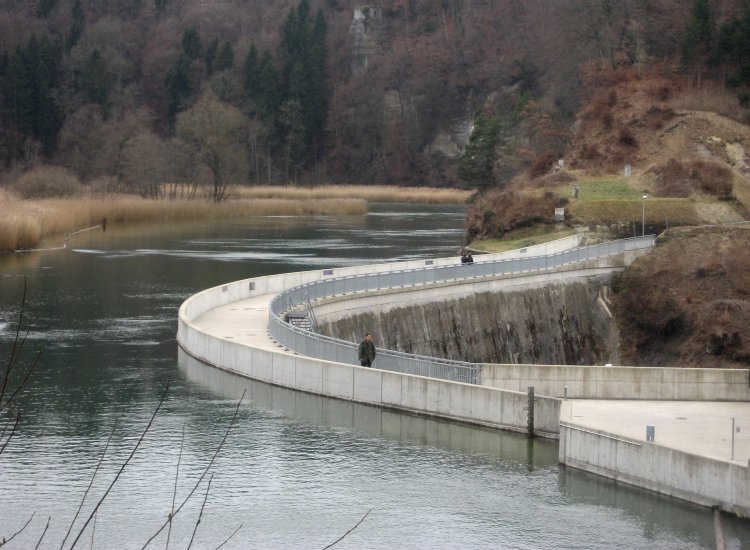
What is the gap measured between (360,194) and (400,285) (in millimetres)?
84577

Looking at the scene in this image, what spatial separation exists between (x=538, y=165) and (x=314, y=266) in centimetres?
2500

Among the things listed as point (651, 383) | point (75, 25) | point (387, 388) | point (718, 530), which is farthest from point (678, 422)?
point (75, 25)

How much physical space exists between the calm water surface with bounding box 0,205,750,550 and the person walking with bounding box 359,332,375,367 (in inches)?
54.0

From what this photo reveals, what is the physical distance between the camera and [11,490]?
22812 millimetres

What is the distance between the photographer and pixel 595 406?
28859mm

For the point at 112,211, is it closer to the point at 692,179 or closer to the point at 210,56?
the point at 692,179

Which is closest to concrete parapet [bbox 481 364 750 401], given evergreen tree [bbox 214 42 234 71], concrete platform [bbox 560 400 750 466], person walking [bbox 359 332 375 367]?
concrete platform [bbox 560 400 750 466]

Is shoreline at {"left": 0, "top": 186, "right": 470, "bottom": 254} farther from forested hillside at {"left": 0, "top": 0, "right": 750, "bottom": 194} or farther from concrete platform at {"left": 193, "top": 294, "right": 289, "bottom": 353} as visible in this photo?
concrete platform at {"left": 193, "top": 294, "right": 289, "bottom": 353}

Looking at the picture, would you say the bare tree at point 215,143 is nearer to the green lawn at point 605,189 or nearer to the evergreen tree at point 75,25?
the green lawn at point 605,189

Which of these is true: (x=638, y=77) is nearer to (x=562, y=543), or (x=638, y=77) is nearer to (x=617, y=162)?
(x=617, y=162)

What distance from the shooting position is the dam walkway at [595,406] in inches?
899

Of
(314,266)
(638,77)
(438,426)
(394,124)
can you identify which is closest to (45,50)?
(394,124)

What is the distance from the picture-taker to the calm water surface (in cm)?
2078

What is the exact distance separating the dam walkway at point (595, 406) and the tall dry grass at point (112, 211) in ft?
104
